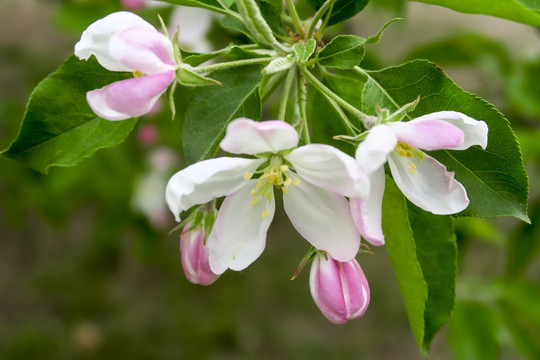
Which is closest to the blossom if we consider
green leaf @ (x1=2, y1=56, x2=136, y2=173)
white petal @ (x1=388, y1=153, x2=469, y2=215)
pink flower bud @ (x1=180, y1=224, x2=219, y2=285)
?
white petal @ (x1=388, y1=153, x2=469, y2=215)

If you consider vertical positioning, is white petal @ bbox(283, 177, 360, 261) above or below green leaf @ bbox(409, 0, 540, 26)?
below

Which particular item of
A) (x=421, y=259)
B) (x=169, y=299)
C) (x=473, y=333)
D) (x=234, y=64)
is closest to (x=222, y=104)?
(x=234, y=64)

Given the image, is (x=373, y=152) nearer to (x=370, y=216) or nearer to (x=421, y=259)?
(x=370, y=216)

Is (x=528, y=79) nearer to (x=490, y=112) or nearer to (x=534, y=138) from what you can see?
(x=534, y=138)

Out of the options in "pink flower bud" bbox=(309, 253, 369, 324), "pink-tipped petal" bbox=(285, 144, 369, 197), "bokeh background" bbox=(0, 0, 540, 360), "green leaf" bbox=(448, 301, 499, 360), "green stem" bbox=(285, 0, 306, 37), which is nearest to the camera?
"pink-tipped petal" bbox=(285, 144, 369, 197)

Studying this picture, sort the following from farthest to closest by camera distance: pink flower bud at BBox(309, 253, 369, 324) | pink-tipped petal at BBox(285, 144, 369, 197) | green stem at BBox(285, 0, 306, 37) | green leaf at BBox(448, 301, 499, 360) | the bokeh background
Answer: the bokeh background, green leaf at BBox(448, 301, 499, 360), green stem at BBox(285, 0, 306, 37), pink flower bud at BBox(309, 253, 369, 324), pink-tipped petal at BBox(285, 144, 369, 197)

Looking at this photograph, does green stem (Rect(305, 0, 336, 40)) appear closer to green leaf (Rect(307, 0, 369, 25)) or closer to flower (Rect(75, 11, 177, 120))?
green leaf (Rect(307, 0, 369, 25))

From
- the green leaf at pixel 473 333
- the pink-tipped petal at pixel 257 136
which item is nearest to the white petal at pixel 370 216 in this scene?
the pink-tipped petal at pixel 257 136

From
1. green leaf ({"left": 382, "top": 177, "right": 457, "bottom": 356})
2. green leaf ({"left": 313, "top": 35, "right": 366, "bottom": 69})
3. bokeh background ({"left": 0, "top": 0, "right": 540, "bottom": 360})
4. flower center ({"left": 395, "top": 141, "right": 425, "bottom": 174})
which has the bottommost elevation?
bokeh background ({"left": 0, "top": 0, "right": 540, "bottom": 360})
